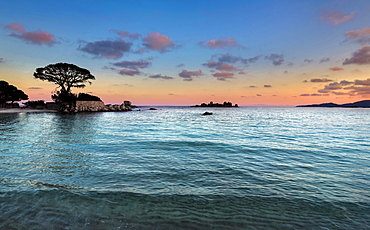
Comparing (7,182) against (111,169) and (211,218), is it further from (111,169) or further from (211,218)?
(211,218)

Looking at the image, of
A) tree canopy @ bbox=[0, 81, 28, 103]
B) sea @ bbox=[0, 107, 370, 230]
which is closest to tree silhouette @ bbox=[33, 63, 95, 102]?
tree canopy @ bbox=[0, 81, 28, 103]

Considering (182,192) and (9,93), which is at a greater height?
(9,93)

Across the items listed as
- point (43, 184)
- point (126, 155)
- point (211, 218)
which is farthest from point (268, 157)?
point (43, 184)

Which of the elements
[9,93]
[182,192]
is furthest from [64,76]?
[182,192]

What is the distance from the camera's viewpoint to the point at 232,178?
7.37 metres

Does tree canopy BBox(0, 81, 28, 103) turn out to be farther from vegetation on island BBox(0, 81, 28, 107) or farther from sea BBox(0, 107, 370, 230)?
sea BBox(0, 107, 370, 230)

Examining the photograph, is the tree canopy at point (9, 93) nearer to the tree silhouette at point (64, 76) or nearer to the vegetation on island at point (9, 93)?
the vegetation on island at point (9, 93)

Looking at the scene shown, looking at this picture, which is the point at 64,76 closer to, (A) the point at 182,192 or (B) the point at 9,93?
(B) the point at 9,93

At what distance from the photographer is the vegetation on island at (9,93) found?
71.4m

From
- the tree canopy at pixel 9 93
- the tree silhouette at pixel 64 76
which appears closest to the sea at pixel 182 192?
the tree silhouette at pixel 64 76

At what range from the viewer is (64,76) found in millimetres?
68000

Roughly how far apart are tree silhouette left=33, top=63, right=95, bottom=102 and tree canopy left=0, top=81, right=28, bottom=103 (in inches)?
791

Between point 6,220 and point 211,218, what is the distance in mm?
5002

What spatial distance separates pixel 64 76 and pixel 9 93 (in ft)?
95.3
